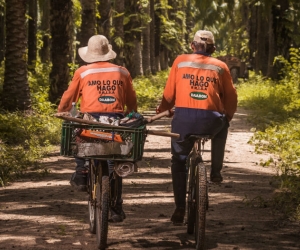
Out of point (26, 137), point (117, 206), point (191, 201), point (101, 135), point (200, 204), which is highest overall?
point (101, 135)

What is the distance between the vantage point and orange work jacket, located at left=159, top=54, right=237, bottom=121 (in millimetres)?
8289

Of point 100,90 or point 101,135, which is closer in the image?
point 101,135

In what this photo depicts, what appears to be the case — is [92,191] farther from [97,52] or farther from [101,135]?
[97,52]

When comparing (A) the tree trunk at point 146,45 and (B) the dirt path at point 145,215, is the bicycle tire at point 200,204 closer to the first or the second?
(B) the dirt path at point 145,215

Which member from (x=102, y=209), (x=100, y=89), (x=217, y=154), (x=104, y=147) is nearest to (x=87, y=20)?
(x=217, y=154)

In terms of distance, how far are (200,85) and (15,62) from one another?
43.7 ft

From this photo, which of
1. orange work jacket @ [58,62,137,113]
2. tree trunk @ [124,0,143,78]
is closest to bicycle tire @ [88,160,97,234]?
orange work jacket @ [58,62,137,113]

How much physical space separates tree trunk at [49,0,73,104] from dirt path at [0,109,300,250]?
823cm

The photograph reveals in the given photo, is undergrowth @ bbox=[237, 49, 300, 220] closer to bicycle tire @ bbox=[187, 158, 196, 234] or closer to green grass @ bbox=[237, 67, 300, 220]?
green grass @ bbox=[237, 67, 300, 220]

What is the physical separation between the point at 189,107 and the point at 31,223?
2.41 meters

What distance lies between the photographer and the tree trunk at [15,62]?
68.6 ft

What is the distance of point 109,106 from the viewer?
27.7 feet

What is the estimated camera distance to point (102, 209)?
7797 mm

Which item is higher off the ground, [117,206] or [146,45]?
[117,206]
